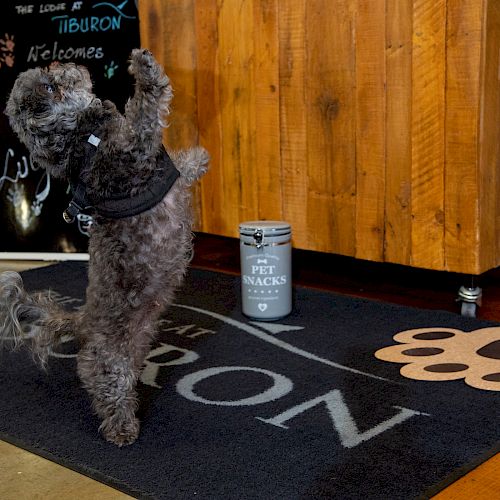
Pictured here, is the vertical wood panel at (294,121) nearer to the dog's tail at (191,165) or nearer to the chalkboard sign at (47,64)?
the chalkboard sign at (47,64)

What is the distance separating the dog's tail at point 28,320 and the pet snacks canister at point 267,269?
0.79 meters

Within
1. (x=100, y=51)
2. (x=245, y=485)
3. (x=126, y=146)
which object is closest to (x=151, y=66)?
(x=126, y=146)

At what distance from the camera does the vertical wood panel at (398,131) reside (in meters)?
2.49

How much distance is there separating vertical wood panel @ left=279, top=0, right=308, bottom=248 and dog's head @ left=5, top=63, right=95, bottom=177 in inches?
49.4

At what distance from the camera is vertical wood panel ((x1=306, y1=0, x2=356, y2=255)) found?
265cm

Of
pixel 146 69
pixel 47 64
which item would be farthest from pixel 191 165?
pixel 47 64

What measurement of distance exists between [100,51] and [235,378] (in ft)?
5.54

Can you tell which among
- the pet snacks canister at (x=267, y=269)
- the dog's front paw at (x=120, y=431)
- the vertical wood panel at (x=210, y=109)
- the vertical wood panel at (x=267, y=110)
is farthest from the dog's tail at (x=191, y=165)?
the vertical wood panel at (x=210, y=109)

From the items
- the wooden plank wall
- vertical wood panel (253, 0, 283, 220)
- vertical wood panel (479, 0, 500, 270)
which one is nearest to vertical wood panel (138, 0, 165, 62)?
the wooden plank wall

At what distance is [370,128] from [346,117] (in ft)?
0.35

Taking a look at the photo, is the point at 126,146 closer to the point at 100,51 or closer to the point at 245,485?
the point at 245,485

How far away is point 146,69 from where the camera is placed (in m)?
1.55

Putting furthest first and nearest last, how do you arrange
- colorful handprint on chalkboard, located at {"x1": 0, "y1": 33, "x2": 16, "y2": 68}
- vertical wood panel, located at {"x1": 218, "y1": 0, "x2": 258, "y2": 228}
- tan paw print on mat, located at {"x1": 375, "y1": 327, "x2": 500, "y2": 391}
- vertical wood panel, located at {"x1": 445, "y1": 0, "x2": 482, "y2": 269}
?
colorful handprint on chalkboard, located at {"x1": 0, "y1": 33, "x2": 16, "y2": 68} < vertical wood panel, located at {"x1": 218, "y1": 0, "x2": 258, "y2": 228} < vertical wood panel, located at {"x1": 445, "y1": 0, "x2": 482, "y2": 269} < tan paw print on mat, located at {"x1": 375, "y1": 327, "x2": 500, "y2": 391}

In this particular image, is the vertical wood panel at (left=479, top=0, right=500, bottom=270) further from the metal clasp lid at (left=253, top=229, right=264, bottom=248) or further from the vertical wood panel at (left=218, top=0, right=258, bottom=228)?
the vertical wood panel at (left=218, top=0, right=258, bottom=228)
